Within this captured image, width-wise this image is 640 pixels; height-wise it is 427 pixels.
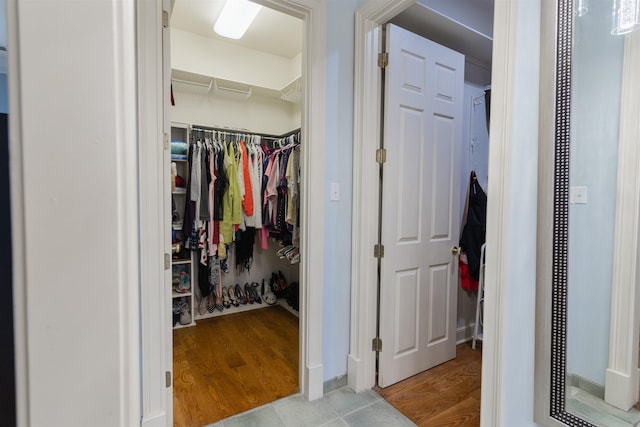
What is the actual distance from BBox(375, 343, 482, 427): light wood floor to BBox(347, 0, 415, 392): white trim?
216mm

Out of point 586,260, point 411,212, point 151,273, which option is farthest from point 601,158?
point 151,273

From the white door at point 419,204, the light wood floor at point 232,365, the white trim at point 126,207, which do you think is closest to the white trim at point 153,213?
the light wood floor at point 232,365

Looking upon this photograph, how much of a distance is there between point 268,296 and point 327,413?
1874mm

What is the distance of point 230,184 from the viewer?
115 inches

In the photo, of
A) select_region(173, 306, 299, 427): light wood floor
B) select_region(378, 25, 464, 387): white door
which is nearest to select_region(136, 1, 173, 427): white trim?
select_region(173, 306, 299, 427): light wood floor

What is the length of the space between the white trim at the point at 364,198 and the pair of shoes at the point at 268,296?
66.3 inches

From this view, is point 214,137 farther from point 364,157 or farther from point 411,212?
point 411,212

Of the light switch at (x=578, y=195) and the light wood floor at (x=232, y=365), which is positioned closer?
the light switch at (x=578, y=195)

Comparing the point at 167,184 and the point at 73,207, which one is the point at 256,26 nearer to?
the point at 167,184

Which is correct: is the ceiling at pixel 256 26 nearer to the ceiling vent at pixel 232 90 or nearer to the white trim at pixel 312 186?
the ceiling vent at pixel 232 90

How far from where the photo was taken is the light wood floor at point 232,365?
177 centimetres


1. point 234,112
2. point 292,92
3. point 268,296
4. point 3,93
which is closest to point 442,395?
point 268,296

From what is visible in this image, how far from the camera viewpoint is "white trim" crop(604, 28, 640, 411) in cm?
100

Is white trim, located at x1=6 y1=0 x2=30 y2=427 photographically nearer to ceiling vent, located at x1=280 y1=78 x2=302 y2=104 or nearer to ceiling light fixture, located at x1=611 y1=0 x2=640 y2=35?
ceiling light fixture, located at x1=611 y1=0 x2=640 y2=35
